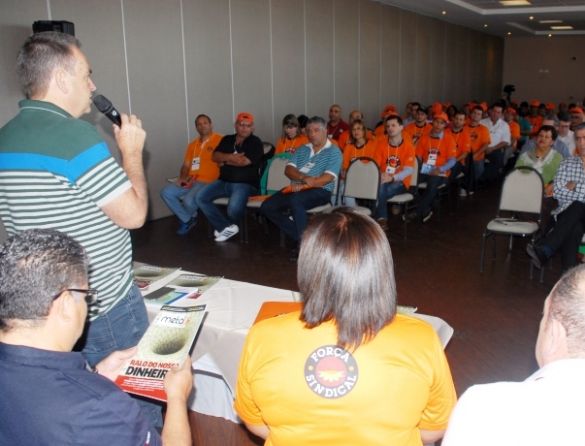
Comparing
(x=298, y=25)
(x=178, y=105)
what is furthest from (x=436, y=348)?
(x=298, y=25)

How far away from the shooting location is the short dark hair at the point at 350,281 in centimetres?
128

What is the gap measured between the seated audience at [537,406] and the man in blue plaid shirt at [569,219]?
12.4 feet

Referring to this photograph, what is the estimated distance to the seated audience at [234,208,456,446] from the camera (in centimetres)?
125

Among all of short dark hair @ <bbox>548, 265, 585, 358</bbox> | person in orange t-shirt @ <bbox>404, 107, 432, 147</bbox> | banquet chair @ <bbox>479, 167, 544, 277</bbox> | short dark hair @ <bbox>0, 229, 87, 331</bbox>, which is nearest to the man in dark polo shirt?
banquet chair @ <bbox>479, 167, 544, 277</bbox>

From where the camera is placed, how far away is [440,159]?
719 centimetres

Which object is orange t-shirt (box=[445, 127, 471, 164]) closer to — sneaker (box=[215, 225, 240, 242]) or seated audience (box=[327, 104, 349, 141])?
seated audience (box=[327, 104, 349, 141])

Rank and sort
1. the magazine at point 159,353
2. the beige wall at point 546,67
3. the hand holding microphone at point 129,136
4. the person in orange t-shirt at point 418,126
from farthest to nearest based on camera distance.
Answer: the beige wall at point 546,67 < the person in orange t-shirt at point 418,126 < the hand holding microphone at point 129,136 < the magazine at point 159,353

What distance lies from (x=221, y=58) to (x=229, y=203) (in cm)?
285

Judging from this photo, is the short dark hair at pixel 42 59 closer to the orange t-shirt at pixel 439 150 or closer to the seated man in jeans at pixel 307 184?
Result: the seated man in jeans at pixel 307 184

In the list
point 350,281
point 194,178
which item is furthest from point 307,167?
point 350,281

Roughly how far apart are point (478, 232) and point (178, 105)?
418 cm

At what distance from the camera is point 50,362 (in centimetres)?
110

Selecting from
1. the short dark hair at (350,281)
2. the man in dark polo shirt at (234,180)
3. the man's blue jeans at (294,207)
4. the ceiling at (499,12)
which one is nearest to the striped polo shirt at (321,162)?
the man's blue jeans at (294,207)

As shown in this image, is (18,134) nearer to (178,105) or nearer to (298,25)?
(178,105)
